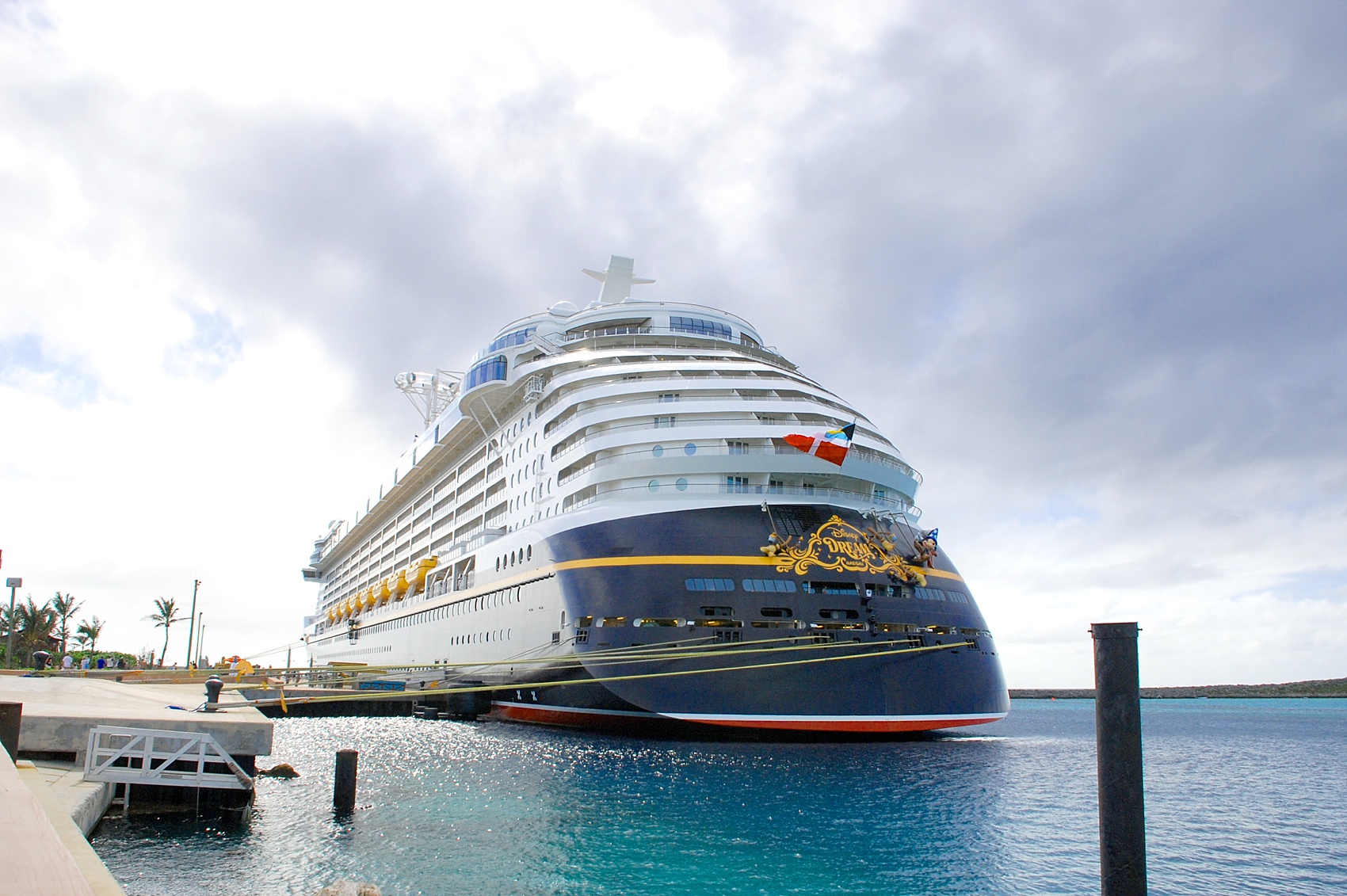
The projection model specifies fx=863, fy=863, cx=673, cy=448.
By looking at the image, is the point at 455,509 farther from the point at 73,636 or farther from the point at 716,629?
the point at 73,636

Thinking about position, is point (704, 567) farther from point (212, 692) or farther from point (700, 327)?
point (700, 327)

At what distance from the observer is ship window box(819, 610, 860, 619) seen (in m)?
25.8

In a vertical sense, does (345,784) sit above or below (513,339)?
below

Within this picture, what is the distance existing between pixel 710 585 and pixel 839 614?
402 centimetres

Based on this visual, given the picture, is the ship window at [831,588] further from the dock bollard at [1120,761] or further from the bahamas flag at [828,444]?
the dock bollard at [1120,761]

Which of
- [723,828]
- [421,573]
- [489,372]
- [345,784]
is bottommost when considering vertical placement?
[723,828]

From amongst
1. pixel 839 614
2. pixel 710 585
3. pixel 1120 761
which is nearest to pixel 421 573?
pixel 710 585

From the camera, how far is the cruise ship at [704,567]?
24.9 meters

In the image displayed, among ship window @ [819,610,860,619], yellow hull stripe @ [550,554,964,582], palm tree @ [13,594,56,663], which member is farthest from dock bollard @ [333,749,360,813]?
palm tree @ [13,594,56,663]

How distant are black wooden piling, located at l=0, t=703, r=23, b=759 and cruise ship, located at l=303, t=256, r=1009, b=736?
7894 millimetres

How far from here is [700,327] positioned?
4216cm

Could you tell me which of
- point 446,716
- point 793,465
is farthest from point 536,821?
point 446,716

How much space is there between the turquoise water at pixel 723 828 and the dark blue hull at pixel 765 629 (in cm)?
126

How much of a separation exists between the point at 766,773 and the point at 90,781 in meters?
13.9
